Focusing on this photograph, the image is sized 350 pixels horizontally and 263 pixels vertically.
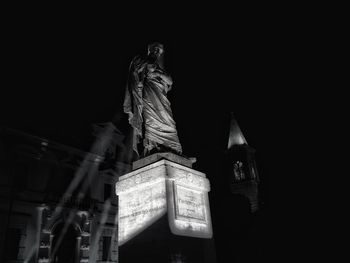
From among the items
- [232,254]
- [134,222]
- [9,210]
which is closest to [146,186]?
[134,222]

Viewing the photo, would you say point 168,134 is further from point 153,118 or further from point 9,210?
point 9,210

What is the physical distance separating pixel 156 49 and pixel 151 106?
5.15 ft

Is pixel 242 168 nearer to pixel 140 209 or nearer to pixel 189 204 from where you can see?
pixel 189 204

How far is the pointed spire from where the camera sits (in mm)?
43750

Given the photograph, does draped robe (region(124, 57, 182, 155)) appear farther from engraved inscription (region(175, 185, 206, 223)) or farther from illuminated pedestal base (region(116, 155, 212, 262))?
engraved inscription (region(175, 185, 206, 223))

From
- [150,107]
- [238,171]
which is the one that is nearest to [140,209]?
[150,107]

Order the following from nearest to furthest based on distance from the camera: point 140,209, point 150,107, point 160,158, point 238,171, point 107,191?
point 140,209 < point 160,158 < point 150,107 < point 107,191 < point 238,171

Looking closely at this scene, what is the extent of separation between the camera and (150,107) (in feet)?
20.8

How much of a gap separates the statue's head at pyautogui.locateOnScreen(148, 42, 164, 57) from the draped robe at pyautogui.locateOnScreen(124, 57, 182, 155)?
0.38 metres

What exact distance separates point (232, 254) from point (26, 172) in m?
13.9

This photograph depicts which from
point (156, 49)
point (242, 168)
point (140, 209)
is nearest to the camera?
point (140, 209)

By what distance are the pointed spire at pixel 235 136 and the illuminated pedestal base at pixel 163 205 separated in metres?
38.8

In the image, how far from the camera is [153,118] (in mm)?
6199

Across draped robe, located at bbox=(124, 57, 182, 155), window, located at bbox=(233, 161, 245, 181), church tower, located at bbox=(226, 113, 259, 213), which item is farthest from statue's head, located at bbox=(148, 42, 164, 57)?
window, located at bbox=(233, 161, 245, 181)
